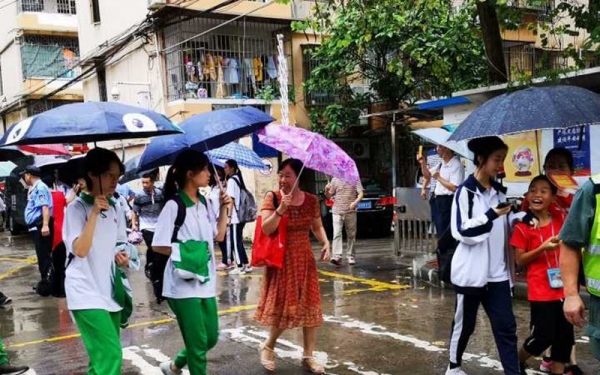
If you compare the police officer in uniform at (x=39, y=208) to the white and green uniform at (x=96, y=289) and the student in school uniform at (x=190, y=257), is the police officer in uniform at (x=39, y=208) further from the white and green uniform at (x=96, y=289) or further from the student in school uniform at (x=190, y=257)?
the white and green uniform at (x=96, y=289)

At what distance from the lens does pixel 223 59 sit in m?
18.1

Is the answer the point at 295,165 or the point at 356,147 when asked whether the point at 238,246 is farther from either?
the point at 356,147

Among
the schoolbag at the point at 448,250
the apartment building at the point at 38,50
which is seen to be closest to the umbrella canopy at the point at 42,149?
the schoolbag at the point at 448,250

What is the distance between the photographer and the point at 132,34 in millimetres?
18906

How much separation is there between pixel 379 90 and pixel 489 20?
27.6ft

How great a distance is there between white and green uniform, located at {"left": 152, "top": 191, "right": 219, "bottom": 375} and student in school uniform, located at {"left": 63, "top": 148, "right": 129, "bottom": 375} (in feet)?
1.05

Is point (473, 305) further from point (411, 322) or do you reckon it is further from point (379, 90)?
point (379, 90)

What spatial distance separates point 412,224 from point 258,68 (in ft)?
32.8

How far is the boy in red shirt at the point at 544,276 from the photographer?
4340 millimetres

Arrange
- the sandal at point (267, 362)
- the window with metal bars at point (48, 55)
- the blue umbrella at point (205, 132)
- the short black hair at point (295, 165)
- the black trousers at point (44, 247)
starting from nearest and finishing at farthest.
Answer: the blue umbrella at point (205, 132) < the short black hair at point (295, 165) < the sandal at point (267, 362) < the black trousers at point (44, 247) < the window with metal bars at point (48, 55)

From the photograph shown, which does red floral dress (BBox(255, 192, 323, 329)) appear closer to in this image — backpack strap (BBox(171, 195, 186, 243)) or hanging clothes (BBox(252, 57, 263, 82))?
backpack strap (BBox(171, 195, 186, 243))

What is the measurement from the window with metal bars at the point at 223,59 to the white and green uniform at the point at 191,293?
44.2 ft

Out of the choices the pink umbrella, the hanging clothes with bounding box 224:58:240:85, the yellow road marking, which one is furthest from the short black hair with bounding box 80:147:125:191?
the hanging clothes with bounding box 224:58:240:85

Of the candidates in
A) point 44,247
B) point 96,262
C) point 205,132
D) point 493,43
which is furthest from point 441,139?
point 44,247
